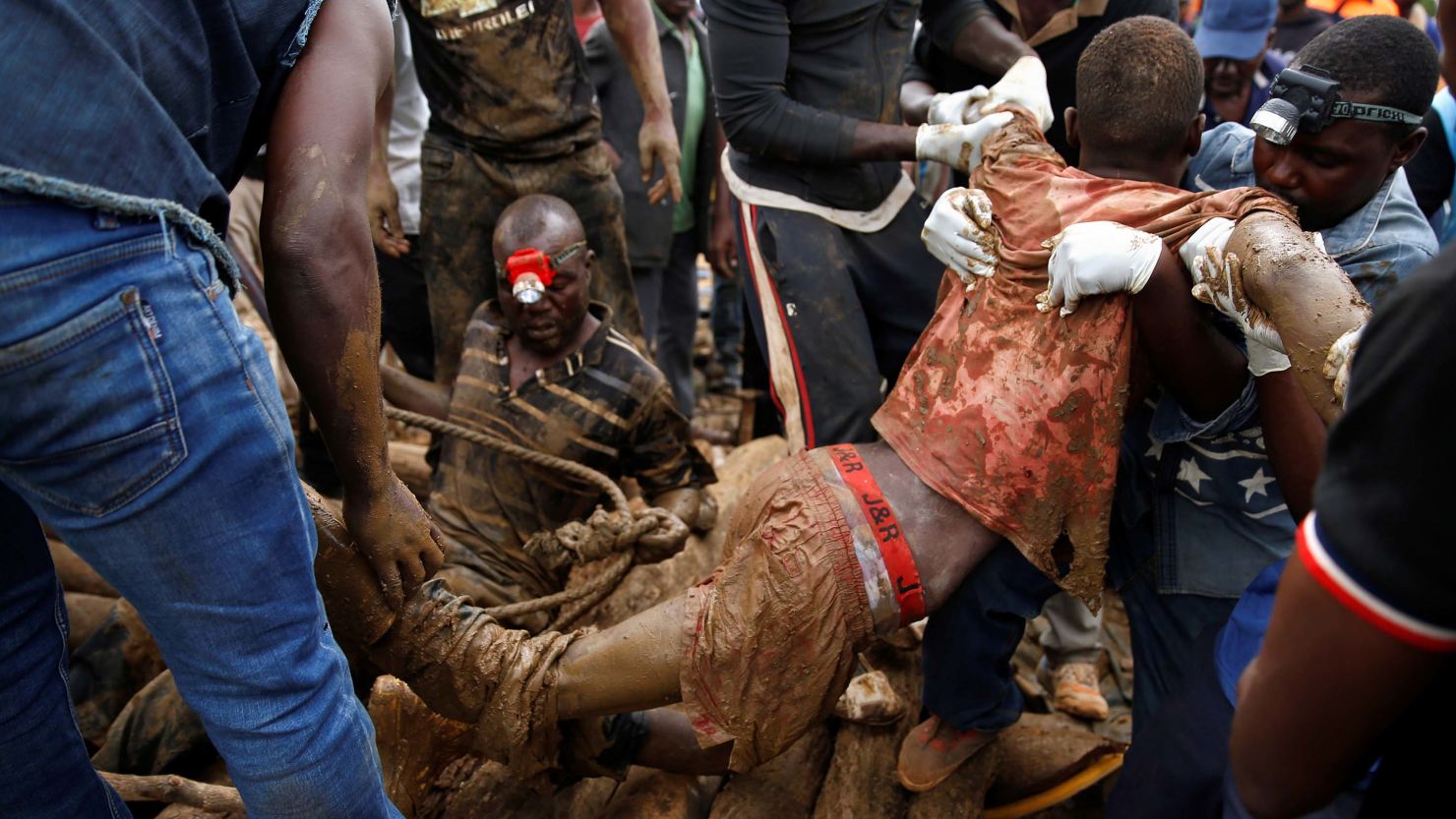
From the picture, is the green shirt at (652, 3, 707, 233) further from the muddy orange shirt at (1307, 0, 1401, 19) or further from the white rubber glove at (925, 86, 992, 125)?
the muddy orange shirt at (1307, 0, 1401, 19)

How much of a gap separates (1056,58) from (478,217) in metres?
2.30

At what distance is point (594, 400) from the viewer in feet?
11.1

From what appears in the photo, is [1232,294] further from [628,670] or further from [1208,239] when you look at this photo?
[628,670]

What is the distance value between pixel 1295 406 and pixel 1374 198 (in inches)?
24.2

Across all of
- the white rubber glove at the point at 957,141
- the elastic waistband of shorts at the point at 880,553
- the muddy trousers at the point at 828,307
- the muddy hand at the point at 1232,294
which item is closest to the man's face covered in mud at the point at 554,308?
the muddy trousers at the point at 828,307

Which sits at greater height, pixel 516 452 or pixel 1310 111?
pixel 1310 111

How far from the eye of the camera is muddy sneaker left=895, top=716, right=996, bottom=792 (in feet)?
8.11

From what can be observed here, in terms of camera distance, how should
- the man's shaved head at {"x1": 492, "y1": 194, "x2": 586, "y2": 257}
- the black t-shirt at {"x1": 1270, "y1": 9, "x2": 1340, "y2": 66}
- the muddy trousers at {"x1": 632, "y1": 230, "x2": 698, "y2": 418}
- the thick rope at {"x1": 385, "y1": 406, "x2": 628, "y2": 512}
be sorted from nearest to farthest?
1. the thick rope at {"x1": 385, "y1": 406, "x2": 628, "y2": 512}
2. the man's shaved head at {"x1": 492, "y1": 194, "x2": 586, "y2": 257}
3. the muddy trousers at {"x1": 632, "y1": 230, "x2": 698, "y2": 418}
4. the black t-shirt at {"x1": 1270, "y1": 9, "x2": 1340, "y2": 66}

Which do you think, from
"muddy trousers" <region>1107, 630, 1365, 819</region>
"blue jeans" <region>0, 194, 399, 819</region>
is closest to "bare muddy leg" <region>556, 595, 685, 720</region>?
"blue jeans" <region>0, 194, 399, 819</region>

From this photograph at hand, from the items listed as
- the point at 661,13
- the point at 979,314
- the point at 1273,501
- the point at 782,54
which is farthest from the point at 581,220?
A: the point at 1273,501

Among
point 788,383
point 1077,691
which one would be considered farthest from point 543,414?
point 1077,691

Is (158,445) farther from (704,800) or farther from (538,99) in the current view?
(538,99)

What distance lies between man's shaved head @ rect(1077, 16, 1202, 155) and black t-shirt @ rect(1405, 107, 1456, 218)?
4.95 feet

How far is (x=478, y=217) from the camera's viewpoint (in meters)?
3.98
